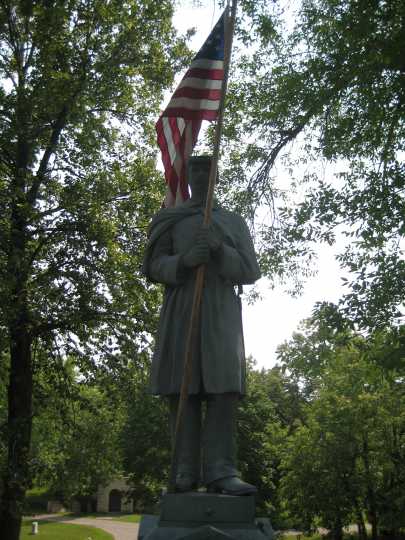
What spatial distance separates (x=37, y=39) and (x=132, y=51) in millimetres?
2777

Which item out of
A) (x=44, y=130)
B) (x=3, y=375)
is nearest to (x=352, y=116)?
(x=44, y=130)

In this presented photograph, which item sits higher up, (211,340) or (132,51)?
(132,51)

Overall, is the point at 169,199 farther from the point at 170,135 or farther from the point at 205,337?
the point at 205,337

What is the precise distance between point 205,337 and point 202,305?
243mm

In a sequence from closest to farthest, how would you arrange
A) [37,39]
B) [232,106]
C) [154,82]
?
1. [37,39]
2. [232,106]
3. [154,82]

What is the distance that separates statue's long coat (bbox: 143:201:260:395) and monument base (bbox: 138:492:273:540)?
75cm

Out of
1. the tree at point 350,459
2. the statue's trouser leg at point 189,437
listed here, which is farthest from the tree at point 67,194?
the statue's trouser leg at point 189,437

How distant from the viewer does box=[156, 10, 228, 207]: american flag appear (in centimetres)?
536

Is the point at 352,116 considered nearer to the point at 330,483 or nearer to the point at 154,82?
the point at 154,82

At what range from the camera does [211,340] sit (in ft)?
14.3

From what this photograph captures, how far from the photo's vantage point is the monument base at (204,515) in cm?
361

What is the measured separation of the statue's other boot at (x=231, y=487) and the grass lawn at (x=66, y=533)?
88.3 feet

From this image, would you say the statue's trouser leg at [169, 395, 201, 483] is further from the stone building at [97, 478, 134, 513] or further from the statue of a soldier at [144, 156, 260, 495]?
the stone building at [97, 478, 134, 513]

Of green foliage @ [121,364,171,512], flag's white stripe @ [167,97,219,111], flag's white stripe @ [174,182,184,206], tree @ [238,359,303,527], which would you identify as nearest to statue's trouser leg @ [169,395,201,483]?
flag's white stripe @ [174,182,184,206]
